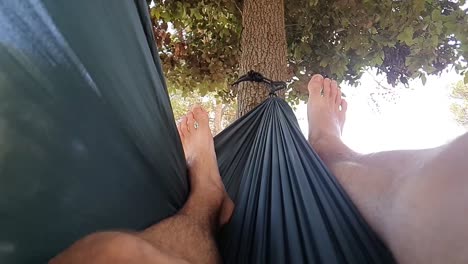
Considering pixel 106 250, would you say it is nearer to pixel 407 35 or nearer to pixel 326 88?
pixel 326 88

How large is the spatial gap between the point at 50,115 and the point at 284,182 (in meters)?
0.43

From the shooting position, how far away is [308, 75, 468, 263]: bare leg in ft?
1.64

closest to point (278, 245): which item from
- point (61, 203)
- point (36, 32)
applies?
point (61, 203)

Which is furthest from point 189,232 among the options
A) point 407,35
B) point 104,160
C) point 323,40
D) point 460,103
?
point 460,103

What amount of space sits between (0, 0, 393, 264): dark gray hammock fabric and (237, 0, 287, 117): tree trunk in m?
0.72

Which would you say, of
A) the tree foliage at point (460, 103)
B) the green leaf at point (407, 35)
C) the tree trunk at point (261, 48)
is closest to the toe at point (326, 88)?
the tree trunk at point (261, 48)

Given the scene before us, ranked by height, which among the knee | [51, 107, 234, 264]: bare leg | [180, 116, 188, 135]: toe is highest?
the knee

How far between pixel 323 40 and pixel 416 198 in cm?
200

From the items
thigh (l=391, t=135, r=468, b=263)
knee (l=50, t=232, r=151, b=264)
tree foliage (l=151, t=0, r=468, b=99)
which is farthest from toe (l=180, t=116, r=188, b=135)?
tree foliage (l=151, t=0, r=468, b=99)

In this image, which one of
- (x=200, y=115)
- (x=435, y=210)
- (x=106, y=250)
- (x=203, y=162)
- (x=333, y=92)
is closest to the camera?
(x=106, y=250)

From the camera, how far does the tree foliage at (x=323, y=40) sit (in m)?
2.20

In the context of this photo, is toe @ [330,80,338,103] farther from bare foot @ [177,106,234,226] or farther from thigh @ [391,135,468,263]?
thigh @ [391,135,468,263]

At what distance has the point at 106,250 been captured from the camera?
367mm

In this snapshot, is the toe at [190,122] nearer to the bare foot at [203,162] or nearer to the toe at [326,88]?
the bare foot at [203,162]
